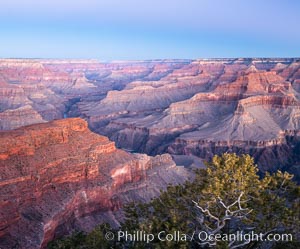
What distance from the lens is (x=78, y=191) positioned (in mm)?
41250

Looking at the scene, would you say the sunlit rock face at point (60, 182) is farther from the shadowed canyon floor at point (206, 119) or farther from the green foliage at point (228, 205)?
the shadowed canyon floor at point (206, 119)

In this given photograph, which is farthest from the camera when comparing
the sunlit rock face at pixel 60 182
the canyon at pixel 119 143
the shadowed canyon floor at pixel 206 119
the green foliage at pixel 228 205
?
the shadowed canyon floor at pixel 206 119

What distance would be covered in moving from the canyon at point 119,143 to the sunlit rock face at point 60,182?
0.34 feet

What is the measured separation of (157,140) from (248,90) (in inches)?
1570

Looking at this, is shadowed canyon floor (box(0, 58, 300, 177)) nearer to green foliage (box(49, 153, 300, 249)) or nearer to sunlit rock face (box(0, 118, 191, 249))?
sunlit rock face (box(0, 118, 191, 249))

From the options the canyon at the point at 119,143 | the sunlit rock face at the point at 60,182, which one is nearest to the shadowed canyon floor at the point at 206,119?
the canyon at the point at 119,143

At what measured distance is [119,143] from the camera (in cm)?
11762

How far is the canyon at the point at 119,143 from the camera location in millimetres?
37344

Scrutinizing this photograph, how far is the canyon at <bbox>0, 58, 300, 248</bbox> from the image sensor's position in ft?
123

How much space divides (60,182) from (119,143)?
76.7m

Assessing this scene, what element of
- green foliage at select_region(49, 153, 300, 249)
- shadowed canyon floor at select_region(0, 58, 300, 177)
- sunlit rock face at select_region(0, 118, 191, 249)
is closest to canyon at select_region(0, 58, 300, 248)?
sunlit rock face at select_region(0, 118, 191, 249)

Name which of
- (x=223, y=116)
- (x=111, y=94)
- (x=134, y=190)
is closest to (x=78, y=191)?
(x=134, y=190)

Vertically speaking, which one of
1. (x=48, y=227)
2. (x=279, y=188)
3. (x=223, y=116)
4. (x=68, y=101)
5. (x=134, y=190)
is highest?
(x=279, y=188)

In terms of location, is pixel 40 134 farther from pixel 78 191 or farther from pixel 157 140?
pixel 157 140
